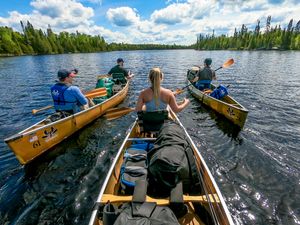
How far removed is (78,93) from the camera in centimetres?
780

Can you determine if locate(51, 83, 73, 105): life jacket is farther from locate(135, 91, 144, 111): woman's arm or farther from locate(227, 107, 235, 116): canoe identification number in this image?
locate(227, 107, 235, 116): canoe identification number

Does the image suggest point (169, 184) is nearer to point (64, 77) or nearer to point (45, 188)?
point (45, 188)

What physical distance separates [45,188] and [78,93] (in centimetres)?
362

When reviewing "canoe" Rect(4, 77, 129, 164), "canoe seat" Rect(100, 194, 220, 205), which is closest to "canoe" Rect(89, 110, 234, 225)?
"canoe seat" Rect(100, 194, 220, 205)

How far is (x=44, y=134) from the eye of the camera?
6.86m

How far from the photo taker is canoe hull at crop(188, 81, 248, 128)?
854 cm

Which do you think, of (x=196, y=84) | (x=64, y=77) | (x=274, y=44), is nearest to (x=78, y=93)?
(x=64, y=77)

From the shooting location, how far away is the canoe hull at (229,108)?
336 inches

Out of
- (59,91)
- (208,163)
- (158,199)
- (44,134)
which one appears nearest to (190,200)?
(158,199)

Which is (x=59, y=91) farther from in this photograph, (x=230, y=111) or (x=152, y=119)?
(x=230, y=111)

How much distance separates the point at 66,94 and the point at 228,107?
703cm

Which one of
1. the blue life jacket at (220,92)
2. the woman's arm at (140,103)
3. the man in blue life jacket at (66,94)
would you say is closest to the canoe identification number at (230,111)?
the blue life jacket at (220,92)

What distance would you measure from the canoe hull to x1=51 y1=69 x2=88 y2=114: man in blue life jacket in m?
6.41

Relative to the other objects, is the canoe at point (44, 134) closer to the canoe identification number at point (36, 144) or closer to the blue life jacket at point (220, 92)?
the canoe identification number at point (36, 144)
